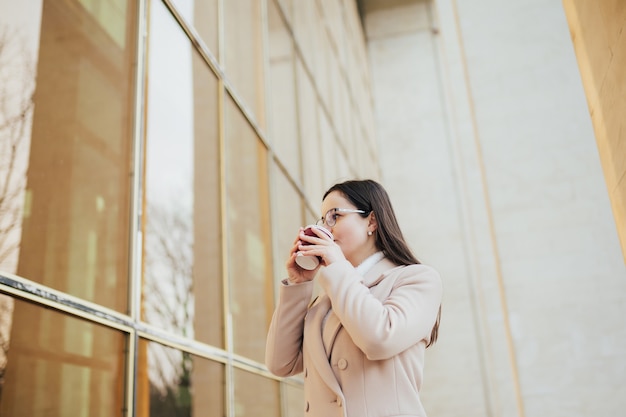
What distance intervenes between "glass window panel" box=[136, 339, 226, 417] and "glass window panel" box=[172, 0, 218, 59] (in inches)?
112

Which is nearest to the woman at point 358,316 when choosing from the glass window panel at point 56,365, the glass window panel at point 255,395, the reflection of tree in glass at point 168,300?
the glass window panel at point 56,365

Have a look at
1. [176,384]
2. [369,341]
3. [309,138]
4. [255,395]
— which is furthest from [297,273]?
[309,138]

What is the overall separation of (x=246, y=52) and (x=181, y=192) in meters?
3.12

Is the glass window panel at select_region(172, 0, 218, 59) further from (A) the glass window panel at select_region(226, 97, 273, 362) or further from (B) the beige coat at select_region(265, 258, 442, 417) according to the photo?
(B) the beige coat at select_region(265, 258, 442, 417)

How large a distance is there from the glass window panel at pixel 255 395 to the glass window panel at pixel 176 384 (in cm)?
42

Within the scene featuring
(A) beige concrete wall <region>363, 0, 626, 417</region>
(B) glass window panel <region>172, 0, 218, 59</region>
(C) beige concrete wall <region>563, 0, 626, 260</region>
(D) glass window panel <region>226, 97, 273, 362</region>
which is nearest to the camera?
(C) beige concrete wall <region>563, 0, 626, 260</region>

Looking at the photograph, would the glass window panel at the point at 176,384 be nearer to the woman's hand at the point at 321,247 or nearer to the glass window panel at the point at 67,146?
the glass window panel at the point at 67,146

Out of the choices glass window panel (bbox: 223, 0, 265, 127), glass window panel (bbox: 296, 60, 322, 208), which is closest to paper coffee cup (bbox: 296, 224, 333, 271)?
glass window panel (bbox: 223, 0, 265, 127)

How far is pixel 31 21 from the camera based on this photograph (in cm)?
329

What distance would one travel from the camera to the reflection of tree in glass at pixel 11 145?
9.10 feet

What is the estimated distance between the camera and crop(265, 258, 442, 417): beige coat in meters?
2.05

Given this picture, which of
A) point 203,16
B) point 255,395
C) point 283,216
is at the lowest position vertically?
point 255,395

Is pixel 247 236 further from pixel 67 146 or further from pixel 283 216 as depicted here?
pixel 67 146

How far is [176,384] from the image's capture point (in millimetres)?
4426
